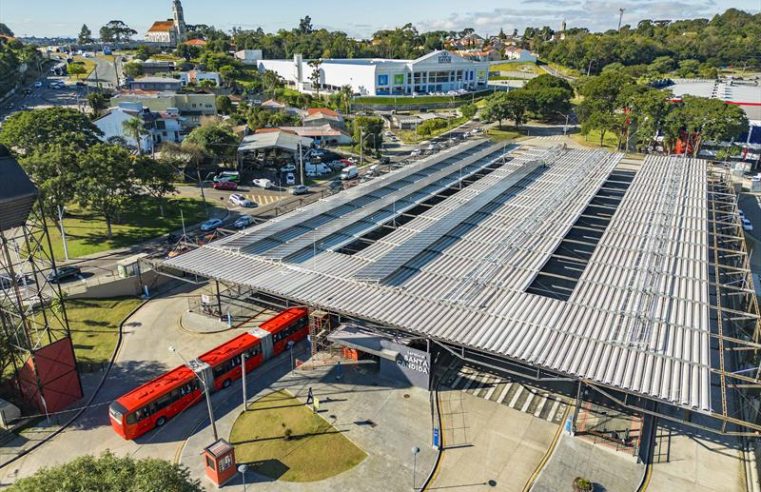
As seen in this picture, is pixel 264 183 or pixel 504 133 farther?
pixel 504 133

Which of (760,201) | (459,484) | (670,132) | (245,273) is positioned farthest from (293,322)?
(670,132)

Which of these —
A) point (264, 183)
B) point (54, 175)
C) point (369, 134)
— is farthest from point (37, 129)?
point (369, 134)

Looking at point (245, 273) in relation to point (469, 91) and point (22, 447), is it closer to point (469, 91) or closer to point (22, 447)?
point (22, 447)

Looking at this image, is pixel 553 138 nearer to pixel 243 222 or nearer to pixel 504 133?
pixel 504 133

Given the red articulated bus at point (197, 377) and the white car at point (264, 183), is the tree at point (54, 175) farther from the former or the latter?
the red articulated bus at point (197, 377)

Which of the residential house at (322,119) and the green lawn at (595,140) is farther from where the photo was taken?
the residential house at (322,119)

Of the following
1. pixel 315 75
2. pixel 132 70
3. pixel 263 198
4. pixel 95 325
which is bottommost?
pixel 95 325

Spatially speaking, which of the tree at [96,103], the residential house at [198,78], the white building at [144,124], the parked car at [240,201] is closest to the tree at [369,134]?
the parked car at [240,201]
